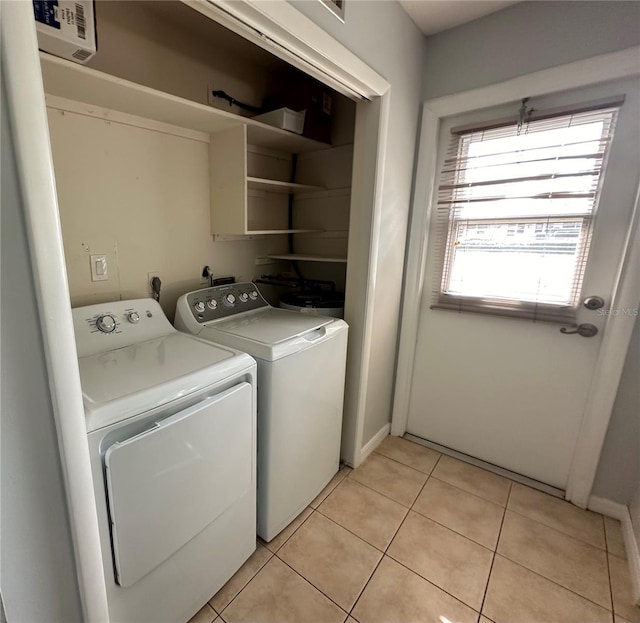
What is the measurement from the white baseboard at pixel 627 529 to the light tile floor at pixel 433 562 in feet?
0.09

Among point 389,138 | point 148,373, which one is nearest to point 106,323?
point 148,373

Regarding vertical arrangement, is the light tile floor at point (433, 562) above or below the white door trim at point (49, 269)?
below

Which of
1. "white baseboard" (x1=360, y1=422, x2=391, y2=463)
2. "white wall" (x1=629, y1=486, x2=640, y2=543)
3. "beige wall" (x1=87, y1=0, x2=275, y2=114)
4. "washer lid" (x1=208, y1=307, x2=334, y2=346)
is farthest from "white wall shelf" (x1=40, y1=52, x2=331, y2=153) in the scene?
"white wall" (x1=629, y1=486, x2=640, y2=543)

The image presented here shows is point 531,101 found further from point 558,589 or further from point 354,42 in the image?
point 558,589

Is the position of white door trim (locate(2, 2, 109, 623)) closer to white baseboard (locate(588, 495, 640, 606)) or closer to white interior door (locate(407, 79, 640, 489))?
white interior door (locate(407, 79, 640, 489))

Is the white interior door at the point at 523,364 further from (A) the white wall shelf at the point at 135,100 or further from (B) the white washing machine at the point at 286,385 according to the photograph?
(A) the white wall shelf at the point at 135,100

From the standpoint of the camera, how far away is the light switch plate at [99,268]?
Result: 1444 mm

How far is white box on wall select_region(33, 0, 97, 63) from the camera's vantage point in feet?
3.07

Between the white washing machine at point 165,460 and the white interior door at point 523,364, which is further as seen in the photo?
the white interior door at point 523,364

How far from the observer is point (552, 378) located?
69.7 inches

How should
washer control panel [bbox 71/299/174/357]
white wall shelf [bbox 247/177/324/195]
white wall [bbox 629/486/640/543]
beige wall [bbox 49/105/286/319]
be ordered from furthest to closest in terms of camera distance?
white wall shelf [bbox 247/177/324/195] < white wall [bbox 629/486/640/543] < beige wall [bbox 49/105/286/319] < washer control panel [bbox 71/299/174/357]

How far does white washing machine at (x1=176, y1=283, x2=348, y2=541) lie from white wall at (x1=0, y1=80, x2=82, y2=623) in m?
0.70

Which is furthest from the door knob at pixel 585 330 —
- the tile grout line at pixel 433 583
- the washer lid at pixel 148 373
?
the washer lid at pixel 148 373

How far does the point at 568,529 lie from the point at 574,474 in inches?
10.8
